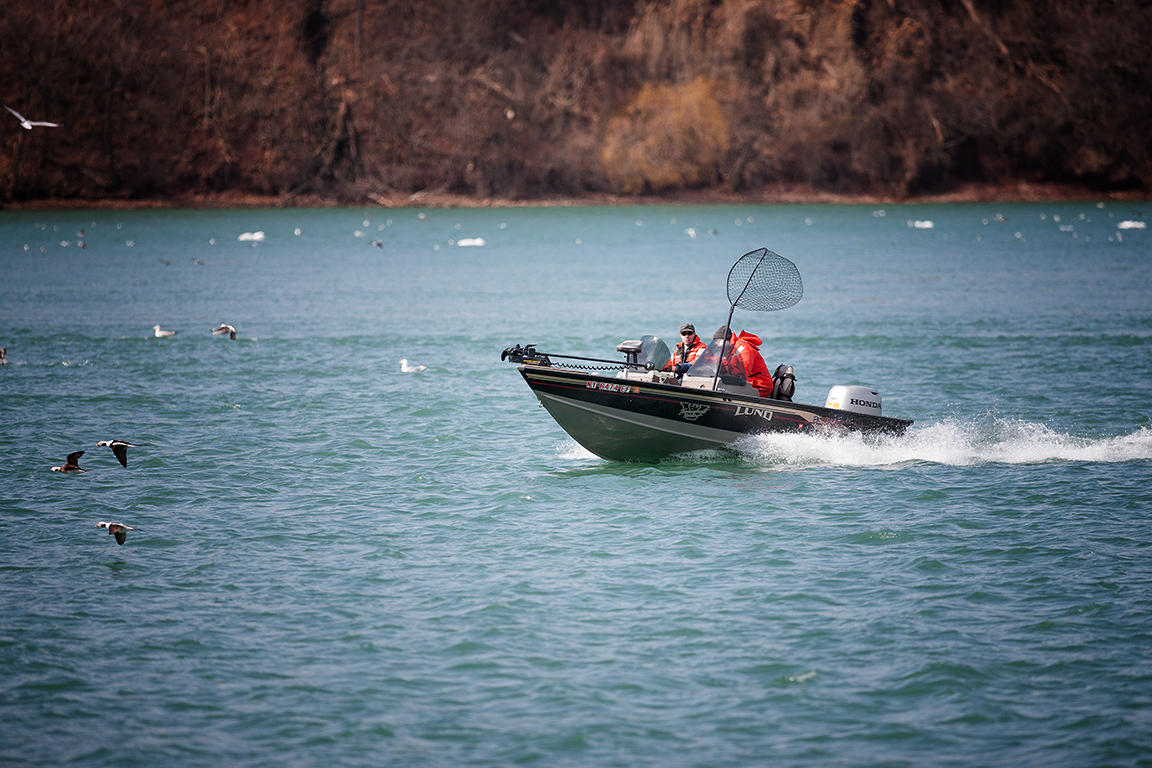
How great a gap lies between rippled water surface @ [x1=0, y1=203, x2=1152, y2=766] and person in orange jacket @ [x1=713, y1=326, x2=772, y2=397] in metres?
0.81

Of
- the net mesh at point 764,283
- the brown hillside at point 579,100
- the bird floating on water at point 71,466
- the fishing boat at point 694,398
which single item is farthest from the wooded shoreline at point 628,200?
the bird floating on water at point 71,466

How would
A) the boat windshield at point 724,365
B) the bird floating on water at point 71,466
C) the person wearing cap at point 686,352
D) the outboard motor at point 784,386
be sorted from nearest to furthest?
the bird floating on water at point 71,466 < the boat windshield at point 724,365 < the outboard motor at point 784,386 < the person wearing cap at point 686,352

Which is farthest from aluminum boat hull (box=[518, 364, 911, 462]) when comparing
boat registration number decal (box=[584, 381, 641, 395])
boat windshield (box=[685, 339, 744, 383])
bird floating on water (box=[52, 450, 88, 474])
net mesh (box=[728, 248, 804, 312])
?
bird floating on water (box=[52, 450, 88, 474])

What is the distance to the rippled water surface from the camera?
9.93 meters

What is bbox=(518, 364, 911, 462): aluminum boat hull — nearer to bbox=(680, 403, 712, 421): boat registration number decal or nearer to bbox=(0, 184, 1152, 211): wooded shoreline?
bbox=(680, 403, 712, 421): boat registration number decal

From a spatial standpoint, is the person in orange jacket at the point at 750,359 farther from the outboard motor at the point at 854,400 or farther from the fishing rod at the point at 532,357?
the fishing rod at the point at 532,357

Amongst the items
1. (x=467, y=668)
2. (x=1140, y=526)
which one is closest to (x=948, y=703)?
(x=467, y=668)

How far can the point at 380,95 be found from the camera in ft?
359

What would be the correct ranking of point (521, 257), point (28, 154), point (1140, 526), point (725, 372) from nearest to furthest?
point (1140, 526) → point (725, 372) → point (521, 257) → point (28, 154)

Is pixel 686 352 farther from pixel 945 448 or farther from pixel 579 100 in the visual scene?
pixel 579 100

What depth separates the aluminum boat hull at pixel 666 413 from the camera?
1728 centimetres

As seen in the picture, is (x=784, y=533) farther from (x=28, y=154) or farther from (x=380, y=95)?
(x=380, y=95)

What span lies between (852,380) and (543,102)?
85757mm

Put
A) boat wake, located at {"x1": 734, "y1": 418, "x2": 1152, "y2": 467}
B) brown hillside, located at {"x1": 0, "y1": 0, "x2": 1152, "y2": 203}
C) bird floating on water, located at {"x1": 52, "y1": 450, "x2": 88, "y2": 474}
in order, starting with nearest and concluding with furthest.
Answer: bird floating on water, located at {"x1": 52, "y1": 450, "x2": 88, "y2": 474}, boat wake, located at {"x1": 734, "y1": 418, "x2": 1152, "y2": 467}, brown hillside, located at {"x1": 0, "y1": 0, "x2": 1152, "y2": 203}
